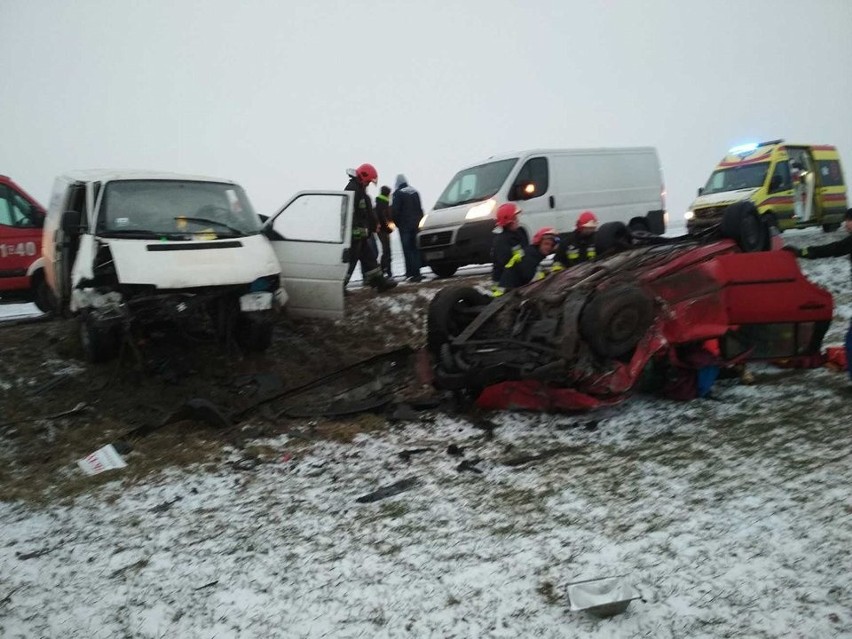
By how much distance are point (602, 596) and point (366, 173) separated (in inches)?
286

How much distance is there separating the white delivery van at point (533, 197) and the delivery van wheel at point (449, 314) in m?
4.13

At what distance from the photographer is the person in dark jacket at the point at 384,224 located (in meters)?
9.90

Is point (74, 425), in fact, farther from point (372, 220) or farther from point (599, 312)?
point (372, 220)

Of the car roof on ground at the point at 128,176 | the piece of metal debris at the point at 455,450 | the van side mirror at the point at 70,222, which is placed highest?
the car roof on ground at the point at 128,176

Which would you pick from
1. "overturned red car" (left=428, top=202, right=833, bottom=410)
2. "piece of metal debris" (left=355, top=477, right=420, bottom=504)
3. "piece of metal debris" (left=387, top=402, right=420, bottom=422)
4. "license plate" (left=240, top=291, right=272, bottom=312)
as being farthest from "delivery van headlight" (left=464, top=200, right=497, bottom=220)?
"piece of metal debris" (left=355, top=477, right=420, bottom=504)

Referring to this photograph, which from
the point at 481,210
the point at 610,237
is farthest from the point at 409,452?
the point at 481,210

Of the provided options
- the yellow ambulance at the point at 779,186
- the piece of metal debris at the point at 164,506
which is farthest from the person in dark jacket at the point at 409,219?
the piece of metal debris at the point at 164,506

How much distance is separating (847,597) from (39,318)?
29.0ft

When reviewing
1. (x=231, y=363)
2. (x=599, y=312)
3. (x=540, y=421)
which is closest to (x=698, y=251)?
(x=599, y=312)

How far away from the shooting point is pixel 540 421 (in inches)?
193

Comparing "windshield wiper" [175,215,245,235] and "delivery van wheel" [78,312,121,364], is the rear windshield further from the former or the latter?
"delivery van wheel" [78,312,121,364]

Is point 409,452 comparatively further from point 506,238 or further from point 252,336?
point 506,238

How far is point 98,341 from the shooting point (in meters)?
5.75

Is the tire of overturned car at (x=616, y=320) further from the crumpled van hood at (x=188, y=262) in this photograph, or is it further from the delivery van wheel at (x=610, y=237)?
the crumpled van hood at (x=188, y=262)
